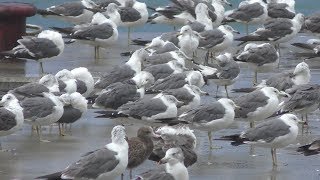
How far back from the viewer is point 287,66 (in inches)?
848

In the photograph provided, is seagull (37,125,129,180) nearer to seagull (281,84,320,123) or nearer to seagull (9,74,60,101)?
seagull (9,74,60,101)

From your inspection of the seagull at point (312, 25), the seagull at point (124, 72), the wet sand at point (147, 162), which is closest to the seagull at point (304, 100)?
the wet sand at point (147, 162)

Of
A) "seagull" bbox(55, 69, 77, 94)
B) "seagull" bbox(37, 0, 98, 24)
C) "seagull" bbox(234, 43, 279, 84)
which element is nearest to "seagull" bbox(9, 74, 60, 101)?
"seagull" bbox(55, 69, 77, 94)

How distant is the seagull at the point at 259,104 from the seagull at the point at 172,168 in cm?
372

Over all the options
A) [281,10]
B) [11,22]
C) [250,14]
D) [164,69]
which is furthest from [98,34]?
[281,10]

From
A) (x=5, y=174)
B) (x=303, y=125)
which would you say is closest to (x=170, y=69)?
(x=303, y=125)

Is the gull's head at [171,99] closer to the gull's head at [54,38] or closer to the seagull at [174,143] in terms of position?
the seagull at [174,143]

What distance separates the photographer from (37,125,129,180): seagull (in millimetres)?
11828

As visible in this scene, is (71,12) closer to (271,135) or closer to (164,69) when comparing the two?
(164,69)

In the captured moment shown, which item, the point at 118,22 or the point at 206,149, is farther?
the point at 118,22

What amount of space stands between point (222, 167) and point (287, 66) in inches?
310

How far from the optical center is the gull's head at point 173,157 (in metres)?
11.7

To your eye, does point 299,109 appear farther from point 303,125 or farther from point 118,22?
point 118,22

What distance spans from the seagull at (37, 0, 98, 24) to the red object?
1971mm
